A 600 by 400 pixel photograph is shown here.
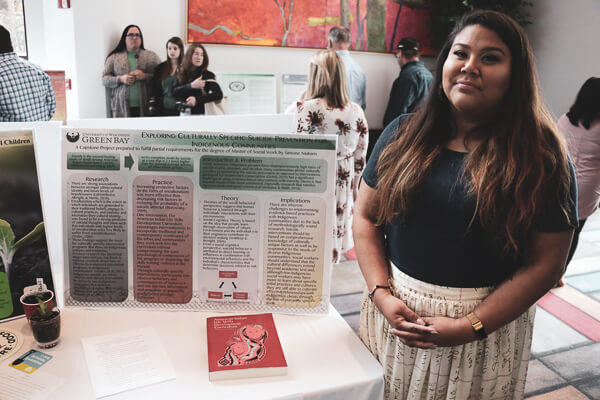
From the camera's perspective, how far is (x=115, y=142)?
106 cm

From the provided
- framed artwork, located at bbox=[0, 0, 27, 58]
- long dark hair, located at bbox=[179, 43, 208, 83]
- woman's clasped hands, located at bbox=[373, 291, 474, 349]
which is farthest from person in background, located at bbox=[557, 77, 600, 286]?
framed artwork, located at bbox=[0, 0, 27, 58]

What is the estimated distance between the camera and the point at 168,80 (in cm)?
437

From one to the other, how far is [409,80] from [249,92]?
1745 mm

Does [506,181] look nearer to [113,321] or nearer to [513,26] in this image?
[513,26]

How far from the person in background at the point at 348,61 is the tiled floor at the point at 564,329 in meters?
1.79

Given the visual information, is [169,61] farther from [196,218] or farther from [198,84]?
[196,218]

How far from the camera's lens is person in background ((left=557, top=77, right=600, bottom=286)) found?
2.60 m

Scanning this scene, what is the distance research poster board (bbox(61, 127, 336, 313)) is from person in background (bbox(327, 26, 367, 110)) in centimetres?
290

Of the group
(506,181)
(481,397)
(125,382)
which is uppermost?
(506,181)

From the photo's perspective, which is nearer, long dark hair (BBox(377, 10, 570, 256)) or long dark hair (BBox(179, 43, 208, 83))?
long dark hair (BBox(377, 10, 570, 256))

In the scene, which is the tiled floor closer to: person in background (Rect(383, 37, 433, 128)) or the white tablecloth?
the white tablecloth

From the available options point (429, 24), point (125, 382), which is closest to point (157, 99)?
point (429, 24)

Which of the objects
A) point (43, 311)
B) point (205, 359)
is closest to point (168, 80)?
point (43, 311)

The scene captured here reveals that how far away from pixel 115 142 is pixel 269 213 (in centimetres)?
40
